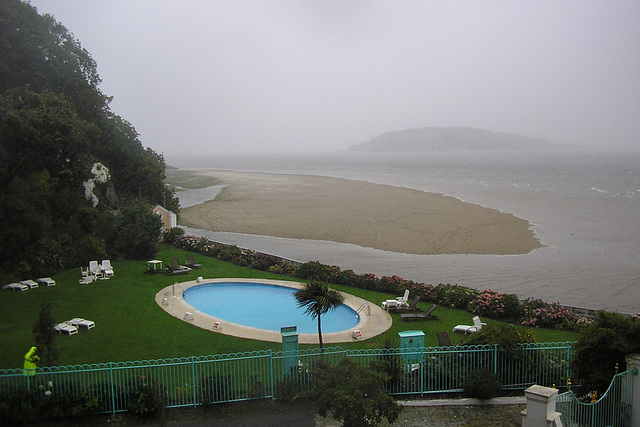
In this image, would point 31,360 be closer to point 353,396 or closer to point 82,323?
point 82,323


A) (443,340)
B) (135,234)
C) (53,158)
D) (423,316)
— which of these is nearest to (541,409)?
A: (443,340)

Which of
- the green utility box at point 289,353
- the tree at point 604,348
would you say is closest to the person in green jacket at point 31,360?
the green utility box at point 289,353

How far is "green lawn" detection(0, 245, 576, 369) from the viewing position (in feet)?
48.9

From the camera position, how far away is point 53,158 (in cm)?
2473

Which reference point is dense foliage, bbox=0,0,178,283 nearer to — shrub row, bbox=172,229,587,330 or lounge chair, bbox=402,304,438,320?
shrub row, bbox=172,229,587,330

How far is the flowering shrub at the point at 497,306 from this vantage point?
1877 cm

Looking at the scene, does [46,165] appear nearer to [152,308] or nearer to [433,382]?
[152,308]

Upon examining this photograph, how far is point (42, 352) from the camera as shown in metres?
11.8

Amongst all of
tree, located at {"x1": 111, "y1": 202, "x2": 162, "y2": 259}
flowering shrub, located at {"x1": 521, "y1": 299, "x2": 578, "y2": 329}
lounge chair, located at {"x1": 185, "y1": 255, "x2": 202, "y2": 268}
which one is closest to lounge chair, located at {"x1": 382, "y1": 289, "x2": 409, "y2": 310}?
flowering shrub, located at {"x1": 521, "y1": 299, "x2": 578, "y2": 329}

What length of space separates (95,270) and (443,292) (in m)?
15.1

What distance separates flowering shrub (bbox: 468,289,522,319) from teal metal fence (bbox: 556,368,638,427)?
26.5 feet

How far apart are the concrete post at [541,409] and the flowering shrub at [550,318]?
8.84m

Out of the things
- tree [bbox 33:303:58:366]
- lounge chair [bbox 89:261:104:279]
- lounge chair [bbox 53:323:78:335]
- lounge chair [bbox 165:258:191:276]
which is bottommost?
lounge chair [bbox 53:323:78:335]

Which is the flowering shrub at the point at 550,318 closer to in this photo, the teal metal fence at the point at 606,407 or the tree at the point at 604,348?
the tree at the point at 604,348
